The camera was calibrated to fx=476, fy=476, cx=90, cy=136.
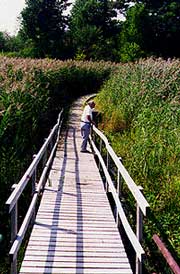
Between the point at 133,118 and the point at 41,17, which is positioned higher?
the point at 41,17

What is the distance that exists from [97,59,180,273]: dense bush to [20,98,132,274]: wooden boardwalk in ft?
2.75

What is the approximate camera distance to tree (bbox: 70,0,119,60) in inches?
2079

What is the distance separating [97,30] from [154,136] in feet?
157

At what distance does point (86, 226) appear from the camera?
21.6 feet

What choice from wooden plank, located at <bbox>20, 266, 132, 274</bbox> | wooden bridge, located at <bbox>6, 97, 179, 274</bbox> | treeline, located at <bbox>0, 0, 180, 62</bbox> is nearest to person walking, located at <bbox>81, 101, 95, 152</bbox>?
wooden bridge, located at <bbox>6, 97, 179, 274</bbox>

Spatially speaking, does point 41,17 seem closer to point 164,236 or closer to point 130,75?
point 130,75

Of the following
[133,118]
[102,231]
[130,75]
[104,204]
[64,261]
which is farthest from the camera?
[130,75]

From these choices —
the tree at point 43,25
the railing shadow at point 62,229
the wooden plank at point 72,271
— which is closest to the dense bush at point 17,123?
the railing shadow at point 62,229

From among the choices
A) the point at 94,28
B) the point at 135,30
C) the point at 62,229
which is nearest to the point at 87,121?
the point at 62,229

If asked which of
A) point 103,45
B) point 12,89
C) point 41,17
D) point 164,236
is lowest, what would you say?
point 164,236

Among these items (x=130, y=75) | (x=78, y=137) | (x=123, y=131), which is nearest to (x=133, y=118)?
(x=123, y=131)

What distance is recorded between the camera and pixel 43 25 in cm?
5841

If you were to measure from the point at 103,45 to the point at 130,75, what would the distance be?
37.0 m

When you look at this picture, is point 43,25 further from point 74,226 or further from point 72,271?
point 72,271
